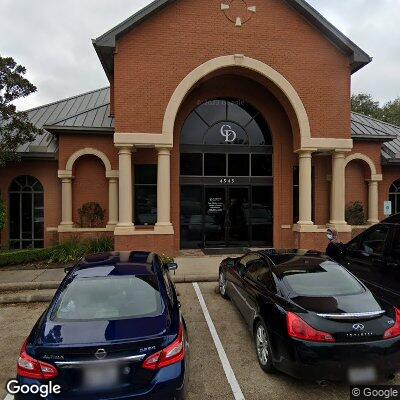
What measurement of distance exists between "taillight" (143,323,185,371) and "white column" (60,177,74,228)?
11.4 meters

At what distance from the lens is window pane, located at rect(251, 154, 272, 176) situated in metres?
14.2

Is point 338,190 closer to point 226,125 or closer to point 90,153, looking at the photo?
point 226,125

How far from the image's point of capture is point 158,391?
318 cm

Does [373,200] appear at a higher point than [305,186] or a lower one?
lower

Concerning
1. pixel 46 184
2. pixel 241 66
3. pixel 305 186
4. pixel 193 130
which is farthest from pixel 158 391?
pixel 46 184

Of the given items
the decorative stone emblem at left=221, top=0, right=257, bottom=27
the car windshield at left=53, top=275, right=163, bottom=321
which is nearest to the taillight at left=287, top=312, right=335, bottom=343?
the car windshield at left=53, top=275, right=163, bottom=321

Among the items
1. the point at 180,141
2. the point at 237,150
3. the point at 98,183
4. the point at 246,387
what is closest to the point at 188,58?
the point at 180,141

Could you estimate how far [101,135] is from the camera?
14039mm

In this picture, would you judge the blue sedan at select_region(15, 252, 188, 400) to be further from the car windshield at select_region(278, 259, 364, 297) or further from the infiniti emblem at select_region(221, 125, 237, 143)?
the infiniti emblem at select_region(221, 125, 237, 143)

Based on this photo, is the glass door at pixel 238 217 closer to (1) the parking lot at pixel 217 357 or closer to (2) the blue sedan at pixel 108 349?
(1) the parking lot at pixel 217 357

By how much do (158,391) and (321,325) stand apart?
1.93 m

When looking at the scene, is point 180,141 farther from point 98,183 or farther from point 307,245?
point 307,245

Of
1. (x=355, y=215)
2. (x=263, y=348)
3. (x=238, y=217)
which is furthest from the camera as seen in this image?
(x=355, y=215)

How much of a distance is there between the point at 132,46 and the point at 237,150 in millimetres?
5540
